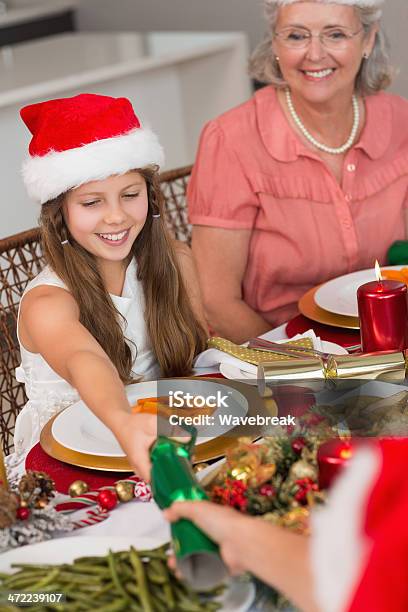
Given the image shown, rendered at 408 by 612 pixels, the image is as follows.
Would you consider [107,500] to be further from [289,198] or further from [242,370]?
[289,198]

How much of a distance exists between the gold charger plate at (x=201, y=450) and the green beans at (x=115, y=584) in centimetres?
26

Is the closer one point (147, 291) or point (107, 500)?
point (107, 500)

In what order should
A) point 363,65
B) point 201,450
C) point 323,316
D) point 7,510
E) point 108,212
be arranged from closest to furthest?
point 7,510 < point 201,450 < point 108,212 < point 323,316 < point 363,65

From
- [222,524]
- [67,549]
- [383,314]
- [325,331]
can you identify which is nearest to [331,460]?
[222,524]

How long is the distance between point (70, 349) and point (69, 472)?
233 mm

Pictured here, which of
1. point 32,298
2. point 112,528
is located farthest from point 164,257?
point 112,528

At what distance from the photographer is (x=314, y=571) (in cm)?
71

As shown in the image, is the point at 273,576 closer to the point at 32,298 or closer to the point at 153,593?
the point at 153,593

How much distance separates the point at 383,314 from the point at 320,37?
92 cm

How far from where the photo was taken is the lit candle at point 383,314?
137 cm

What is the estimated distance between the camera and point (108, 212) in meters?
1.56

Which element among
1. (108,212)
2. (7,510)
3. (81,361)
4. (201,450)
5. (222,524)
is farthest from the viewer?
(108,212)

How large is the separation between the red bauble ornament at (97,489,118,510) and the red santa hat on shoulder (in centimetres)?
44

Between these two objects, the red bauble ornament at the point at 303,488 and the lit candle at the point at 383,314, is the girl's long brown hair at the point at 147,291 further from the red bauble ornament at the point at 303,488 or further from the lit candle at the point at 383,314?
the red bauble ornament at the point at 303,488
